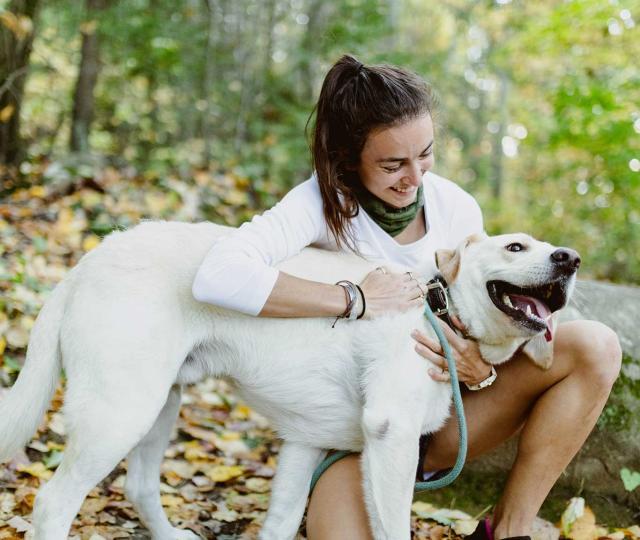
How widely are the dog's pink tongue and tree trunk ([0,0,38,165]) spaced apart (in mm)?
4549

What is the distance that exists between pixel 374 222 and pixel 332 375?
25.2 inches

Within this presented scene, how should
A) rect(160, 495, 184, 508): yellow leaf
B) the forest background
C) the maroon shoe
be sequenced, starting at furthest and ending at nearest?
the forest background, rect(160, 495, 184, 508): yellow leaf, the maroon shoe

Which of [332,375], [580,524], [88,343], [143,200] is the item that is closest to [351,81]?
[332,375]

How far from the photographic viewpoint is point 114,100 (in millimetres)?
8922

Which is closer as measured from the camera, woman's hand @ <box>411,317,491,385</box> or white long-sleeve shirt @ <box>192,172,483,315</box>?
white long-sleeve shirt @ <box>192,172,483,315</box>

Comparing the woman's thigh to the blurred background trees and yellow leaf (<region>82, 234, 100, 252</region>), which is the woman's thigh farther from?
yellow leaf (<region>82, 234, 100, 252</region>)

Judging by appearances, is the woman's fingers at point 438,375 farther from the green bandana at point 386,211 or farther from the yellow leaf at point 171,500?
the yellow leaf at point 171,500

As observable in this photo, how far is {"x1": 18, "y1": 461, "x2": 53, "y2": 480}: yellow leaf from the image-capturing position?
2.92 m

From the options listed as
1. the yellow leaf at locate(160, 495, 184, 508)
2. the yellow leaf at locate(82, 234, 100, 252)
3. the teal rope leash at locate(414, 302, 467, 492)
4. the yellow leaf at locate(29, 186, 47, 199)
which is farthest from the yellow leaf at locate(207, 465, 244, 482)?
the yellow leaf at locate(29, 186, 47, 199)

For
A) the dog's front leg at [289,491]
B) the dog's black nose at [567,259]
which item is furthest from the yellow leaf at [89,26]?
the dog's black nose at [567,259]

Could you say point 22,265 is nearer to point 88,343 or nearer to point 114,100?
point 88,343

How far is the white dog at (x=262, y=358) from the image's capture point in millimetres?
2150

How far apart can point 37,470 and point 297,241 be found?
Answer: 5.26 feet

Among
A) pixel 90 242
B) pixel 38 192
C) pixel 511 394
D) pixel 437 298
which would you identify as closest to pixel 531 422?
pixel 511 394
